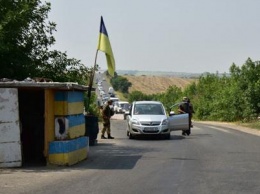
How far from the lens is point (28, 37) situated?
1758 cm

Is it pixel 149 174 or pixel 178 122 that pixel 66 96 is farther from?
pixel 178 122

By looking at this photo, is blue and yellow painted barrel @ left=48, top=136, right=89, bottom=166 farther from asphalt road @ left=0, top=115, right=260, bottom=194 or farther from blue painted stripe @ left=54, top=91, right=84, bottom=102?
blue painted stripe @ left=54, top=91, right=84, bottom=102

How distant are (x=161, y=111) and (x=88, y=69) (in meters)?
5.85

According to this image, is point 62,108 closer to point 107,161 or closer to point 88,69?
point 107,161

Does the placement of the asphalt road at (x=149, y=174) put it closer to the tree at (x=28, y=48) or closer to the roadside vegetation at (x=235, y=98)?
the tree at (x=28, y=48)

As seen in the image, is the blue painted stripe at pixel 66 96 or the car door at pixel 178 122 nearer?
the blue painted stripe at pixel 66 96

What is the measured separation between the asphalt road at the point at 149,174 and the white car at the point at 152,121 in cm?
490

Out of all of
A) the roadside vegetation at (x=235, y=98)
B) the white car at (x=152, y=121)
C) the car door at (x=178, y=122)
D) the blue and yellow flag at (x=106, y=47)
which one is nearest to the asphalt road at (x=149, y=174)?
the blue and yellow flag at (x=106, y=47)

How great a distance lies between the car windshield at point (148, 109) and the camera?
2348 centimetres

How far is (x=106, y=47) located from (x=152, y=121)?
609 cm

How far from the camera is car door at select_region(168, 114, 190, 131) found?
2366 centimetres

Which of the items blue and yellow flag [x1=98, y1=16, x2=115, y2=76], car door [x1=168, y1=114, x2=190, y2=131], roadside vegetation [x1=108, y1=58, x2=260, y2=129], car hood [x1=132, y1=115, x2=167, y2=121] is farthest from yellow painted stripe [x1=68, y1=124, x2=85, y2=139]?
roadside vegetation [x1=108, y1=58, x2=260, y2=129]

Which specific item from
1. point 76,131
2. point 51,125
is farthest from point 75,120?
point 51,125

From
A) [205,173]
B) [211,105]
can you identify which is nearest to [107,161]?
[205,173]
